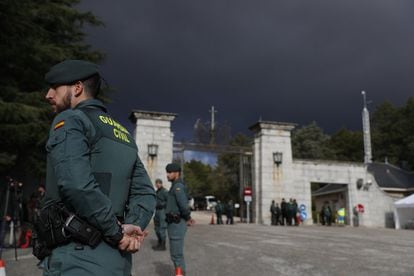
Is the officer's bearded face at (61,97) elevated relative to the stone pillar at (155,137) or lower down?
lower down

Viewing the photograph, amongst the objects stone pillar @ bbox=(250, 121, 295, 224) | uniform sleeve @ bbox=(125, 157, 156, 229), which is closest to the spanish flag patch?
uniform sleeve @ bbox=(125, 157, 156, 229)

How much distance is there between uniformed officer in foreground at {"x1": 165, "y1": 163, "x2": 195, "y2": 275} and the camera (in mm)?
5602

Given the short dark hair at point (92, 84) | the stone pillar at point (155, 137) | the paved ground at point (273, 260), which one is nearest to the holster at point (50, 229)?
the short dark hair at point (92, 84)

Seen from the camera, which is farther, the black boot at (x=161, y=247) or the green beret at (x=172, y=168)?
the black boot at (x=161, y=247)

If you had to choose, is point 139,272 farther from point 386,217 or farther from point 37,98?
point 386,217

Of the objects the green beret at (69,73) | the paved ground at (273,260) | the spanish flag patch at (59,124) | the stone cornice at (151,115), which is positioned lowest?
the paved ground at (273,260)

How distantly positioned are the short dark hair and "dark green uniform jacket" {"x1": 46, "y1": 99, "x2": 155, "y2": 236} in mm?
84

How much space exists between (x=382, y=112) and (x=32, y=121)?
188 ft

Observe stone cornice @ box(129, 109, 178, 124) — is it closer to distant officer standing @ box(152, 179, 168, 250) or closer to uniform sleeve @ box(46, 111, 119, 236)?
distant officer standing @ box(152, 179, 168, 250)

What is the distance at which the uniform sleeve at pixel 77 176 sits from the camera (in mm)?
1958

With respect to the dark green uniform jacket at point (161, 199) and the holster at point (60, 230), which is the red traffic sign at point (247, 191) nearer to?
the dark green uniform jacket at point (161, 199)

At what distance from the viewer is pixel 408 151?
51.6 metres

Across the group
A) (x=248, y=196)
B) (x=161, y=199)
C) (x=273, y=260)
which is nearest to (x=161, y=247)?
(x=161, y=199)

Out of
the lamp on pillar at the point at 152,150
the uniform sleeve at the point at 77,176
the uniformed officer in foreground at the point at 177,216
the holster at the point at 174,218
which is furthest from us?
the lamp on pillar at the point at 152,150
